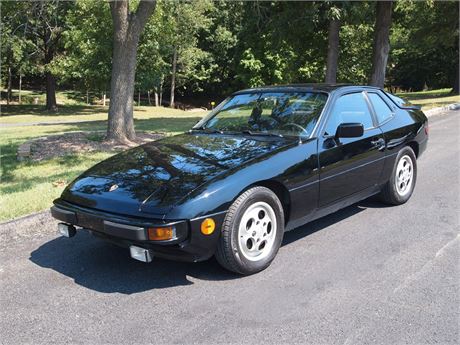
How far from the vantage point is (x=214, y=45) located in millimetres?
44906

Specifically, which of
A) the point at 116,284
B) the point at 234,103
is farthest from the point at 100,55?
the point at 116,284

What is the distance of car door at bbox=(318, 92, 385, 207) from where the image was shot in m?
4.59

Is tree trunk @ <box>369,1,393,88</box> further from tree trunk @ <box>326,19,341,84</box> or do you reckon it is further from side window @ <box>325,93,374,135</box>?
side window @ <box>325,93,374,135</box>

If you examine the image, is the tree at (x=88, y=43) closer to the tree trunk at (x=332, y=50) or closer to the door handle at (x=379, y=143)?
the tree trunk at (x=332, y=50)

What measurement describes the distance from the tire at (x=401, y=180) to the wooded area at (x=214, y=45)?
20.4 ft

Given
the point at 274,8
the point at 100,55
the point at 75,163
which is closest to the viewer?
the point at 75,163

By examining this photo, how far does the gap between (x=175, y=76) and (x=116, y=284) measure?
39.7 meters

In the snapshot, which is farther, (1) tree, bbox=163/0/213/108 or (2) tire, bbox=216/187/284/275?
(1) tree, bbox=163/0/213/108

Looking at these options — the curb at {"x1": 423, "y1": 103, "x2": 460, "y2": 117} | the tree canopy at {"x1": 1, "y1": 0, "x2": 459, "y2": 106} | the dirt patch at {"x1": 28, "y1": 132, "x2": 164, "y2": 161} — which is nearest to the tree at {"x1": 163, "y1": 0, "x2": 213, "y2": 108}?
the tree canopy at {"x1": 1, "y1": 0, "x2": 459, "y2": 106}

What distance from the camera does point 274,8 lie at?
59.2ft

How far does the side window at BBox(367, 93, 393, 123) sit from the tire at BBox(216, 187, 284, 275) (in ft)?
6.95

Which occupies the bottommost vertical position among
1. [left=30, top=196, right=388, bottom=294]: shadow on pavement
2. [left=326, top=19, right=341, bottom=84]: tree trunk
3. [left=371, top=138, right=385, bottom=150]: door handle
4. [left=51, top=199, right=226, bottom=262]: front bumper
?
[left=30, top=196, right=388, bottom=294]: shadow on pavement

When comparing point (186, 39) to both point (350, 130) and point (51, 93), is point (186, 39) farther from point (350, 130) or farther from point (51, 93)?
point (350, 130)

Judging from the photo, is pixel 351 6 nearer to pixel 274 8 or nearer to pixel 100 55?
pixel 274 8
